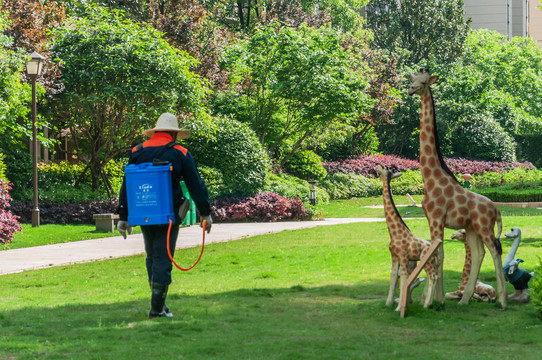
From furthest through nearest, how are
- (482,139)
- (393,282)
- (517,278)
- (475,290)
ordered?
(482,139)
(475,290)
(517,278)
(393,282)

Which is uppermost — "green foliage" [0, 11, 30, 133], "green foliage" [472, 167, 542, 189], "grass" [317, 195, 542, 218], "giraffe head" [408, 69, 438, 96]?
"green foliage" [0, 11, 30, 133]

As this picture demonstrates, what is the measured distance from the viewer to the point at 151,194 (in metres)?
7.51

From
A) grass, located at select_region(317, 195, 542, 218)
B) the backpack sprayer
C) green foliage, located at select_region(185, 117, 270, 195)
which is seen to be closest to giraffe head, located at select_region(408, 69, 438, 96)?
the backpack sprayer

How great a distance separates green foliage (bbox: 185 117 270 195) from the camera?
24922 millimetres

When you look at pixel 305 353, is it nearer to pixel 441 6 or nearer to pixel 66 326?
pixel 66 326

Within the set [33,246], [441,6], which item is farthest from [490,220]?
[441,6]

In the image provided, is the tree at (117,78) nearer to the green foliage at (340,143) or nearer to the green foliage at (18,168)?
the green foliage at (18,168)

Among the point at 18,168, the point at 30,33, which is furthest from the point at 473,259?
the point at 18,168

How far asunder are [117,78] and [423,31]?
33.8 meters

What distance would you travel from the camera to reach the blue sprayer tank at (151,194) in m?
7.47

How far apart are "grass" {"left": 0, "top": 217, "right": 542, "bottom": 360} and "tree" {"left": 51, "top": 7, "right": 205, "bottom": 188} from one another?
9.99 m

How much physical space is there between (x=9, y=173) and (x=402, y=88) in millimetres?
28758

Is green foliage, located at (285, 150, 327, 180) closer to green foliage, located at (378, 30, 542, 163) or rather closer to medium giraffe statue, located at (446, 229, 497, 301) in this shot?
A: green foliage, located at (378, 30, 542, 163)

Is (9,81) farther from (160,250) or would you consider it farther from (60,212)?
(160,250)
